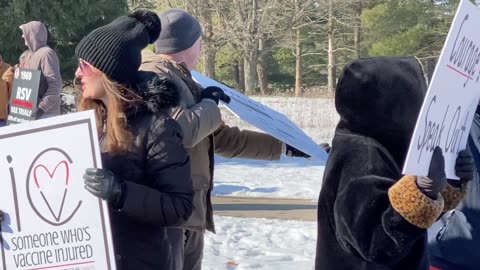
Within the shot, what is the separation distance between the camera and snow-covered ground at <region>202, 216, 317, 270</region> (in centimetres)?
645

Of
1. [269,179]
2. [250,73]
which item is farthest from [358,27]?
[269,179]

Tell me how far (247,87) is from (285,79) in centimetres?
734

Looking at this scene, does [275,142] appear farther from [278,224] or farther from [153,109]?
[278,224]

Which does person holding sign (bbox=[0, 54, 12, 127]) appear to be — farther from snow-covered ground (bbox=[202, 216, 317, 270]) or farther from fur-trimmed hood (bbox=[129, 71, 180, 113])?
fur-trimmed hood (bbox=[129, 71, 180, 113])

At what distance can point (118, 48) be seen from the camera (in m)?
2.96

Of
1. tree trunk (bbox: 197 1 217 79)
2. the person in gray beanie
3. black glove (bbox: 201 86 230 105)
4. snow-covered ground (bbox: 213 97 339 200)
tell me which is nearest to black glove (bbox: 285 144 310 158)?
the person in gray beanie

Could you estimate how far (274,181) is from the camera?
1144 centimetres

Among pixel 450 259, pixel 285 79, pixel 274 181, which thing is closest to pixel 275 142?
pixel 450 259

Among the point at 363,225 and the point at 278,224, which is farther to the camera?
the point at 278,224

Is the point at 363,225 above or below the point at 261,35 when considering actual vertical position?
above

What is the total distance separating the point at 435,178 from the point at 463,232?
0.87 m

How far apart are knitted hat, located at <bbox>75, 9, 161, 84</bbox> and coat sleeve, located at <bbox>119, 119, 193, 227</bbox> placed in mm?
238

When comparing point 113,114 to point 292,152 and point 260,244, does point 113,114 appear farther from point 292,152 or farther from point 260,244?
point 260,244

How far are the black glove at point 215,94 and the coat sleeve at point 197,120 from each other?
52mm
